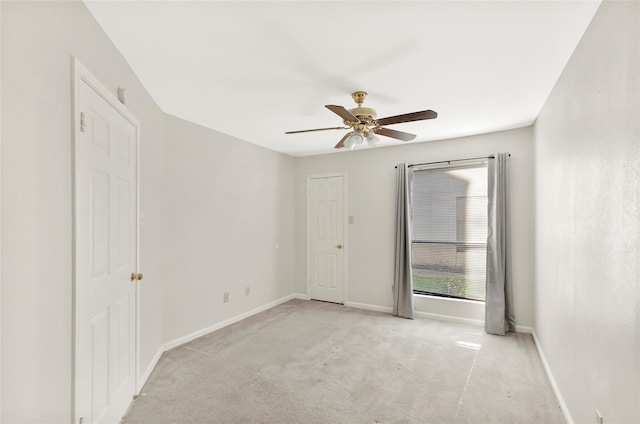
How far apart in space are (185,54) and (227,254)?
8.84 feet

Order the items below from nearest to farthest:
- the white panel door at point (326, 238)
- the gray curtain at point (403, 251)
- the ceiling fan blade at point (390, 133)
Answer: the ceiling fan blade at point (390, 133), the gray curtain at point (403, 251), the white panel door at point (326, 238)

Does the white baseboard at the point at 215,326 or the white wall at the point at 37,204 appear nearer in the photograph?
the white wall at the point at 37,204

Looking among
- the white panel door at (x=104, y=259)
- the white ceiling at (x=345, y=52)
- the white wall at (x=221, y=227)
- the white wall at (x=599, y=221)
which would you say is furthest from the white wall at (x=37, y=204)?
the white wall at (x=599, y=221)

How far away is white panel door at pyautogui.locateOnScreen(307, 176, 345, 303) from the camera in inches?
210

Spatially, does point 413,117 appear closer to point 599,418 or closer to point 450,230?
point 599,418

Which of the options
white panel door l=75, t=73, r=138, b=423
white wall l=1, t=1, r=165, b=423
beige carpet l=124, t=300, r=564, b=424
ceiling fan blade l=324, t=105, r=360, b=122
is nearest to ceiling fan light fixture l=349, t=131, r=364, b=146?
ceiling fan blade l=324, t=105, r=360, b=122

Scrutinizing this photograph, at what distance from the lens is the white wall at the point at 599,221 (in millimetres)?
1329

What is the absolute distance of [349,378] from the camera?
2.83m

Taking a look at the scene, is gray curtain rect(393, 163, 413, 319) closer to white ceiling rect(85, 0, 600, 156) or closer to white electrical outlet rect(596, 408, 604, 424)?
white ceiling rect(85, 0, 600, 156)

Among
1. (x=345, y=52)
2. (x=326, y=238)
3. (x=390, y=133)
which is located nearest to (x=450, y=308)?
(x=326, y=238)

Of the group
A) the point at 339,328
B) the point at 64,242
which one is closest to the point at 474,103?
the point at 339,328

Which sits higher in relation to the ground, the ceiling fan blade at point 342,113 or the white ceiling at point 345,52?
the white ceiling at point 345,52

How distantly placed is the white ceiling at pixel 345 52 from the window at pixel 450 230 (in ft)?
3.94

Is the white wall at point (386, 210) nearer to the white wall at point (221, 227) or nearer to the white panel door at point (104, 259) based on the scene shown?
the white wall at point (221, 227)
